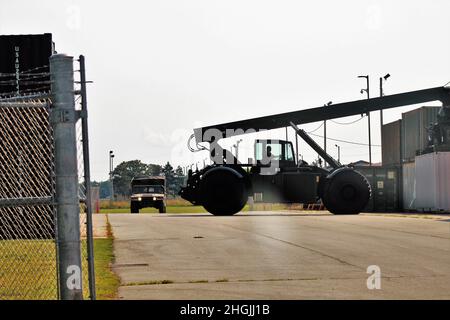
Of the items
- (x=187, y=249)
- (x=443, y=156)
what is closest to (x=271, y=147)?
(x=443, y=156)

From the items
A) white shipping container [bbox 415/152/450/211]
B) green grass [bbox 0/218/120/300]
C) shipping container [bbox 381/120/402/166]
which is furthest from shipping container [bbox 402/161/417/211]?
green grass [bbox 0/218/120/300]

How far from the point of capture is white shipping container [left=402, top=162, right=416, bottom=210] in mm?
42906

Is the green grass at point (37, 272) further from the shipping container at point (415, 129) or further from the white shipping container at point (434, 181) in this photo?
the shipping container at point (415, 129)

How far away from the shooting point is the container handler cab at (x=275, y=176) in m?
30.9

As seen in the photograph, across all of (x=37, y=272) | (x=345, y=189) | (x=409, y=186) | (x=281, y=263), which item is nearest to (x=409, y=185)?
(x=409, y=186)

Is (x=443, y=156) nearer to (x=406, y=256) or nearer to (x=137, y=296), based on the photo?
(x=406, y=256)

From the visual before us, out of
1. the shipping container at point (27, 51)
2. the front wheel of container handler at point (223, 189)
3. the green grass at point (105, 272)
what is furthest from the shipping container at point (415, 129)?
the green grass at point (105, 272)

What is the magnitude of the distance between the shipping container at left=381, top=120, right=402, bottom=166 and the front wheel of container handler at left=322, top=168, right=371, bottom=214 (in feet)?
66.9

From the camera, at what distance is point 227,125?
3206cm

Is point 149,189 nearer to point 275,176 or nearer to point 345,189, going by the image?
point 275,176

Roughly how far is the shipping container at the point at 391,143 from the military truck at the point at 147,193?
1632cm

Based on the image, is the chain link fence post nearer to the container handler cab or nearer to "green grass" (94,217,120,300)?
"green grass" (94,217,120,300)

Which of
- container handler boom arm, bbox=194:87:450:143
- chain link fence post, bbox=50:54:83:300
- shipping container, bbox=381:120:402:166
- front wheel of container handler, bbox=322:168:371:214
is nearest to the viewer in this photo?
chain link fence post, bbox=50:54:83:300
